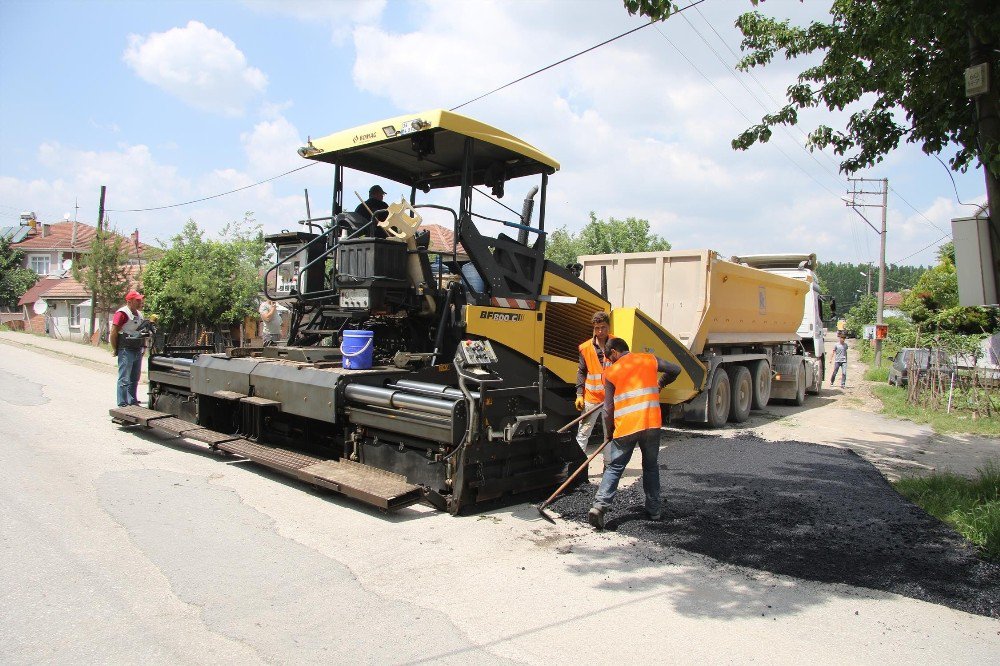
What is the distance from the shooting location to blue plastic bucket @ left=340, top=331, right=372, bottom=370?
19.1 feet

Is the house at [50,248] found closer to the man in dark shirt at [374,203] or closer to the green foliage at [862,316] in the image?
the man in dark shirt at [374,203]

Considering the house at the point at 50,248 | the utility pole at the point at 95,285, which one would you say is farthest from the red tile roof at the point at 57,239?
the utility pole at the point at 95,285

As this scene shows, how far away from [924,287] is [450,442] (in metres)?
27.4

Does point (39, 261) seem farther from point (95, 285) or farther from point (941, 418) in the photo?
point (941, 418)

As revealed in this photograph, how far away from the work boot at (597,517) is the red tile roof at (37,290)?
166 feet

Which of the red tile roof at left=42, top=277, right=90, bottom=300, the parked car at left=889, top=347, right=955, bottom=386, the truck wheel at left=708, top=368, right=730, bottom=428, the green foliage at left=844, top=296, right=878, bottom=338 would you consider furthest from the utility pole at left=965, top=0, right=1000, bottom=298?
the green foliage at left=844, top=296, right=878, bottom=338

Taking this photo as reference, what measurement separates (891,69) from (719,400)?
216 inches

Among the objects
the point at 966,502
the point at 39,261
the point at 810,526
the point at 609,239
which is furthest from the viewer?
the point at 39,261

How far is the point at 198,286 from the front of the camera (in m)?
18.4

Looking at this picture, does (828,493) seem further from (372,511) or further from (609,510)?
(372,511)

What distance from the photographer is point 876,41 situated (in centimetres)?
729

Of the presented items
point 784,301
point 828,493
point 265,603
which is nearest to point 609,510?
point 828,493

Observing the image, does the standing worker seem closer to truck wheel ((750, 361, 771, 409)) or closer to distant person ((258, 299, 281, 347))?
distant person ((258, 299, 281, 347))

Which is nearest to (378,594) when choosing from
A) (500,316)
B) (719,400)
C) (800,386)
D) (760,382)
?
(500,316)
